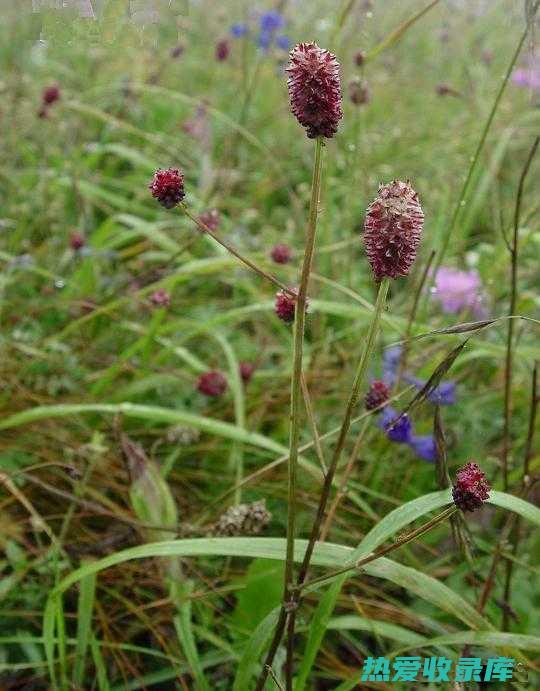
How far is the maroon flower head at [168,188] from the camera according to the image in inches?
33.2

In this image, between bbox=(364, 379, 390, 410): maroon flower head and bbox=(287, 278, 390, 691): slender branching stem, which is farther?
bbox=(364, 379, 390, 410): maroon flower head

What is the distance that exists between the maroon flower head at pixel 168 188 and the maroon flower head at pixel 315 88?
0.18 metres

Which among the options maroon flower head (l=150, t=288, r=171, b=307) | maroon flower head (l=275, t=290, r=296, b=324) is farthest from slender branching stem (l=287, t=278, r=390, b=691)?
maroon flower head (l=150, t=288, r=171, b=307)

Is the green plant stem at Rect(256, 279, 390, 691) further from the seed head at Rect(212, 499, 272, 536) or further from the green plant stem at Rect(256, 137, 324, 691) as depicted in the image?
the seed head at Rect(212, 499, 272, 536)

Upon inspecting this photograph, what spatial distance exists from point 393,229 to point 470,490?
254 millimetres

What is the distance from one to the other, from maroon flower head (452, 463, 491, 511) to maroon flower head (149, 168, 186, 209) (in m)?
0.39

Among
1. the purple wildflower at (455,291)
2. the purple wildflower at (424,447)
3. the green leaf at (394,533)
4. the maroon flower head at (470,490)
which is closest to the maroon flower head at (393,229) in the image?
the maroon flower head at (470,490)

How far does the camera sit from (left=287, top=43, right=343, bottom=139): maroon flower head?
0.71 metres

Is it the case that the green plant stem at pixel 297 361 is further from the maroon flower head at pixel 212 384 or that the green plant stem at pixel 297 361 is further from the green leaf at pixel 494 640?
the maroon flower head at pixel 212 384

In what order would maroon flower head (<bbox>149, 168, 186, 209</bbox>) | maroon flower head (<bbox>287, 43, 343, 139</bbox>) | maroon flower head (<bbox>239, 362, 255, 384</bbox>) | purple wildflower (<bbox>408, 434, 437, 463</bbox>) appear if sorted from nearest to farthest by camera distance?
maroon flower head (<bbox>287, 43, 343, 139</bbox>), maroon flower head (<bbox>149, 168, 186, 209</bbox>), purple wildflower (<bbox>408, 434, 437, 463</bbox>), maroon flower head (<bbox>239, 362, 255, 384</bbox>)

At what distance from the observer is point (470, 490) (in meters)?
0.77

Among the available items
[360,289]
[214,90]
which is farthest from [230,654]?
[214,90]

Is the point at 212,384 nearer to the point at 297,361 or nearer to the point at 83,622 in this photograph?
the point at 83,622

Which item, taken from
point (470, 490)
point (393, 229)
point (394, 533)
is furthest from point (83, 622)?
point (393, 229)
